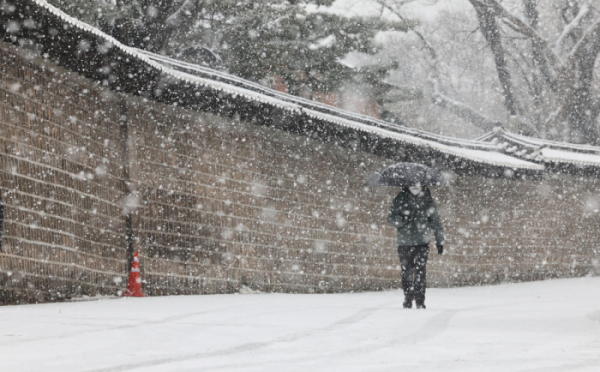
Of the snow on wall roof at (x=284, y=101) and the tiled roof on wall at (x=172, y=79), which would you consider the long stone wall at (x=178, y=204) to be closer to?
the tiled roof on wall at (x=172, y=79)

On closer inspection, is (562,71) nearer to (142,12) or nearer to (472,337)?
(142,12)

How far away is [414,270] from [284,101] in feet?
11.5

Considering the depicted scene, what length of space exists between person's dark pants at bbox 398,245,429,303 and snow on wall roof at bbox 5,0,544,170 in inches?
117

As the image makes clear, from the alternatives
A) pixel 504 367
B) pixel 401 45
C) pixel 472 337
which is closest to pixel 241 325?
pixel 472 337

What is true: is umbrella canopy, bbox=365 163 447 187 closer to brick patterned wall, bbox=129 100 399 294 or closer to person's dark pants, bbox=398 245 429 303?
person's dark pants, bbox=398 245 429 303

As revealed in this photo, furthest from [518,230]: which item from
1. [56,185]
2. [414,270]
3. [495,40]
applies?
[495,40]

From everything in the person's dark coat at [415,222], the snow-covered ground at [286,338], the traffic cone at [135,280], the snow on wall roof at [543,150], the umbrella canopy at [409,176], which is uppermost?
the snow on wall roof at [543,150]

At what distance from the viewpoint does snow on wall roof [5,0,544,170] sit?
28.4 ft

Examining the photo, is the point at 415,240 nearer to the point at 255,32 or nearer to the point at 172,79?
the point at 172,79

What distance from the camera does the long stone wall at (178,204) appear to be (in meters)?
8.07

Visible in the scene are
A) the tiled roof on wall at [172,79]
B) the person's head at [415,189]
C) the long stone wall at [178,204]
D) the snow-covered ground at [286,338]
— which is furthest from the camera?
the person's head at [415,189]

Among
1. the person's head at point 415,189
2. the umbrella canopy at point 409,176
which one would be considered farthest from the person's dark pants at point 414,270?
the umbrella canopy at point 409,176

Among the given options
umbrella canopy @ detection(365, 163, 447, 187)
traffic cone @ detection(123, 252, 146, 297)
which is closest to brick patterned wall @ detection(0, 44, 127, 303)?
traffic cone @ detection(123, 252, 146, 297)

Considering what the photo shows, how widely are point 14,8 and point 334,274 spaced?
7.71 meters
